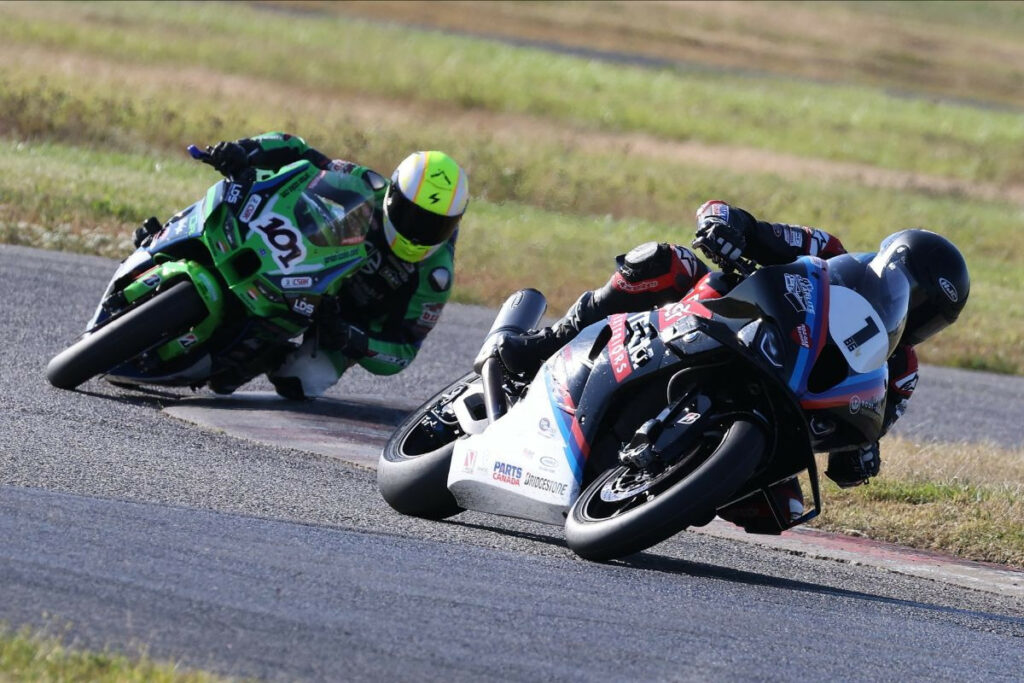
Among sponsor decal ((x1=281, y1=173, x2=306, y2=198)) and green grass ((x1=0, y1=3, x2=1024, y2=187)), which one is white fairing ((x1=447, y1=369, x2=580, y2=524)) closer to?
sponsor decal ((x1=281, y1=173, x2=306, y2=198))

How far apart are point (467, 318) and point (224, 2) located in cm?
3174

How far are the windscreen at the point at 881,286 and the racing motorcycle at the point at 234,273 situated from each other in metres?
3.77

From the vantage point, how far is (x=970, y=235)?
1103 inches

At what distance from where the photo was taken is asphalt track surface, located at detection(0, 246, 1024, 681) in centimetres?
446

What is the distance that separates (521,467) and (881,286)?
1.52m

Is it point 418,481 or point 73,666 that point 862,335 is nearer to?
point 418,481

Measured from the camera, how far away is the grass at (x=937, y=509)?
8.31m

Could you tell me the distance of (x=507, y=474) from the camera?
6.62 m

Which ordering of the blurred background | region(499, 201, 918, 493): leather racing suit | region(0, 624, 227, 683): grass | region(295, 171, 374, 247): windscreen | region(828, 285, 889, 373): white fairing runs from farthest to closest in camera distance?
the blurred background, region(295, 171, 374, 247): windscreen, region(499, 201, 918, 493): leather racing suit, region(828, 285, 889, 373): white fairing, region(0, 624, 227, 683): grass

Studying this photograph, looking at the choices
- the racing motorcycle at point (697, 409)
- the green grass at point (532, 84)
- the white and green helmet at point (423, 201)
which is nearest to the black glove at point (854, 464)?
the racing motorcycle at point (697, 409)

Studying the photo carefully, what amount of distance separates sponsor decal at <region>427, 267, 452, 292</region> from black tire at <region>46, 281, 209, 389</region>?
4.67 ft

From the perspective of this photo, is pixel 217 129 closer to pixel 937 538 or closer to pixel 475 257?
pixel 475 257

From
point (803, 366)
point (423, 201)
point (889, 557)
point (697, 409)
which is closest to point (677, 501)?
point (697, 409)

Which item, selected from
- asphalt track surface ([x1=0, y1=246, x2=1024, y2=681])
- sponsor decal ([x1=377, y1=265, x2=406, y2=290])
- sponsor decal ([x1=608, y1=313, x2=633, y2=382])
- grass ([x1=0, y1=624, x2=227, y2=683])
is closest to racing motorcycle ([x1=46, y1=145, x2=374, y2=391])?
sponsor decal ([x1=377, y1=265, x2=406, y2=290])
